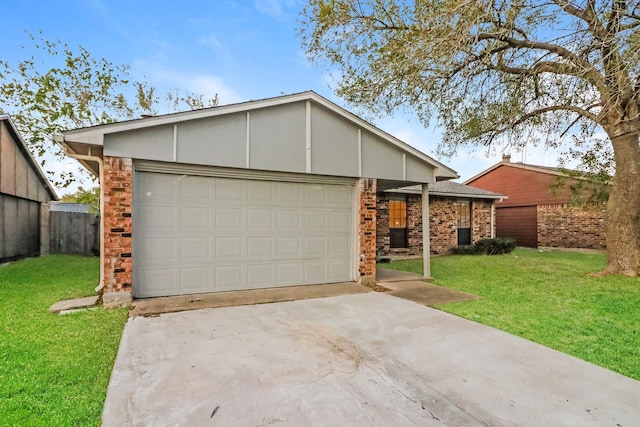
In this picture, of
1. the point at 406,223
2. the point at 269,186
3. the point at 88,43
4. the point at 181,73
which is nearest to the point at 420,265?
the point at 406,223

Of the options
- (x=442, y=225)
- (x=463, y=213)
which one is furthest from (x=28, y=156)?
(x=463, y=213)

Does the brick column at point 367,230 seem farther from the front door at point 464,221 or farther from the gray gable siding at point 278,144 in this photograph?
the front door at point 464,221

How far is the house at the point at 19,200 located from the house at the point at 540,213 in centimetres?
2070

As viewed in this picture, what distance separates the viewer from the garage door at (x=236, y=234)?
5.76 meters

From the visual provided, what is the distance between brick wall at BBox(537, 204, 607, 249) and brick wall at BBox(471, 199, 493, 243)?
4376 millimetres

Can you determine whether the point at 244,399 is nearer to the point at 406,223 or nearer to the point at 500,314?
the point at 500,314

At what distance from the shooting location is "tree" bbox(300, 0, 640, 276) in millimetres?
6691

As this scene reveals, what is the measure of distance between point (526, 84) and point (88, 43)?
15.9m

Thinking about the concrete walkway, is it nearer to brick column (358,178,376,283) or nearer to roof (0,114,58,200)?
brick column (358,178,376,283)

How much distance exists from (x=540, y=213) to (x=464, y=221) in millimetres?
6568

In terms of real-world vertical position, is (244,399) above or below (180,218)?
below

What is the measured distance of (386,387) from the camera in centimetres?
293

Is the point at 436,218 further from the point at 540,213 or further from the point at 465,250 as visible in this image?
the point at 540,213

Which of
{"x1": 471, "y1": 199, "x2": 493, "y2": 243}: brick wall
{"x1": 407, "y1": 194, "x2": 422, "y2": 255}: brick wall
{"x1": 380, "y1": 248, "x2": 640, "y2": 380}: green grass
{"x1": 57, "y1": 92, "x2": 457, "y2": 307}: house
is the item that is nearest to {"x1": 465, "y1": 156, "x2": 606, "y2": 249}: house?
{"x1": 471, "y1": 199, "x2": 493, "y2": 243}: brick wall
